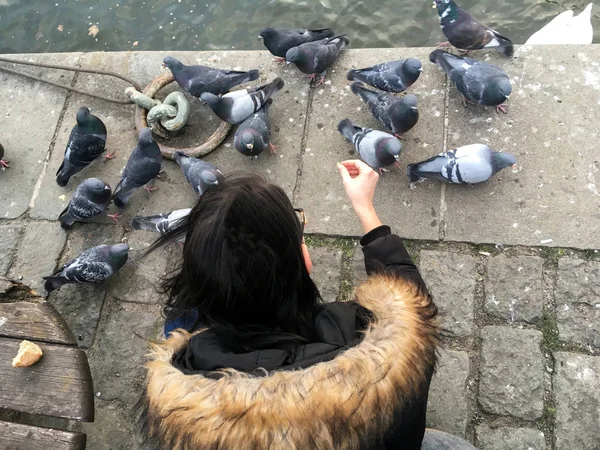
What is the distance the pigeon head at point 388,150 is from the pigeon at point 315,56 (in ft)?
2.96

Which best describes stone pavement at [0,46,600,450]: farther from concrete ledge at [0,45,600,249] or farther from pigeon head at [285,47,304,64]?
pigeon head at [285,47,304,64]

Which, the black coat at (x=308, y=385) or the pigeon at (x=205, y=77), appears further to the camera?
the pigeon at (x=205, y=77)

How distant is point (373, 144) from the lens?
3131 millimetres

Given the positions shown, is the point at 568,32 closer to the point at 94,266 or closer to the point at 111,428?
the point at 94,266

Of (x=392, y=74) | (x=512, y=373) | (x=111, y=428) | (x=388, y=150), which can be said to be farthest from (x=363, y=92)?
(x=111, y=428)

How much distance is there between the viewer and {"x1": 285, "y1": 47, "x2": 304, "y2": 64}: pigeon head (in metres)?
3.51

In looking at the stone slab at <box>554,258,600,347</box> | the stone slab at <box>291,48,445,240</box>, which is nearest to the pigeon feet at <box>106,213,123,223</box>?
the stone slab at <box>291,48,445,240</box>

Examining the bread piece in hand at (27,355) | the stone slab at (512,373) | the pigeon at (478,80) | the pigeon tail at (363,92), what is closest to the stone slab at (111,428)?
the bread piece in hand at (27,355)

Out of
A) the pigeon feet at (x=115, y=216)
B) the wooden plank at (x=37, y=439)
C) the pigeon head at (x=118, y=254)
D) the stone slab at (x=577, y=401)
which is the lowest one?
the stone slab at (x=577, y=401)

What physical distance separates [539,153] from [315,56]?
5.41ft

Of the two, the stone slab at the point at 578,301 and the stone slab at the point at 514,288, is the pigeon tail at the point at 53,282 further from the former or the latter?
the stone slab at the point at 578,301

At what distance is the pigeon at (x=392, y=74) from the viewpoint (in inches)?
128

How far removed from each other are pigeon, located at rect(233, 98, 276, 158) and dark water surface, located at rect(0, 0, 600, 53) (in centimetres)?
195

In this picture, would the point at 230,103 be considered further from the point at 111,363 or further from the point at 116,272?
the point at 111,363
